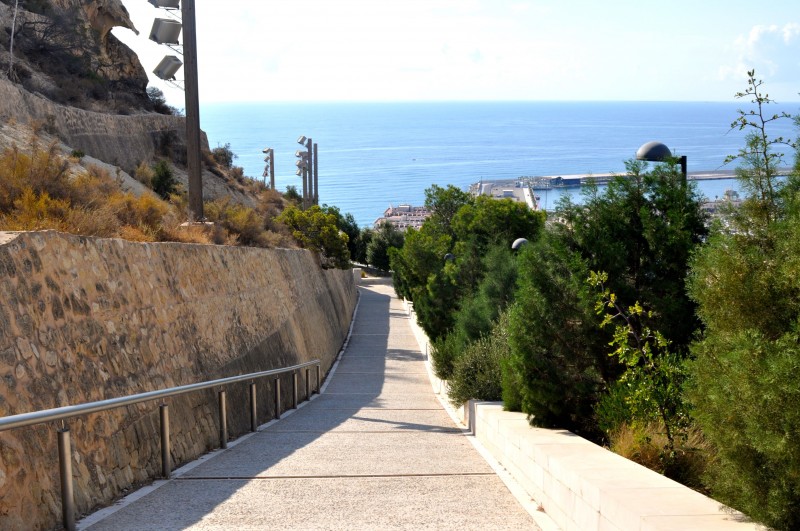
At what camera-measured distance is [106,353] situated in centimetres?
878

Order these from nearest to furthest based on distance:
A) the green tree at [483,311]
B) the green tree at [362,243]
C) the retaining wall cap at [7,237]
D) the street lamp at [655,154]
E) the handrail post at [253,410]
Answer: the retaining wall cap at [7,237] < the street lamp at [655,154] < the handrail post at [253,410] < the green tree at [483,311] < the green tree at [362,243]

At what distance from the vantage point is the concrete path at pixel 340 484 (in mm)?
6871

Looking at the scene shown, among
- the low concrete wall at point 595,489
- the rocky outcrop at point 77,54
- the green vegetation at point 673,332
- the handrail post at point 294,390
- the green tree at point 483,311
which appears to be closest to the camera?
the green vegetation at point 673,332

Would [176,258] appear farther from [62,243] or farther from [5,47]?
[5,47]

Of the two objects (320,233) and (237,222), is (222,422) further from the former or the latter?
(320,233)

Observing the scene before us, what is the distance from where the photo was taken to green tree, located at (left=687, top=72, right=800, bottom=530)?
4.77 metres

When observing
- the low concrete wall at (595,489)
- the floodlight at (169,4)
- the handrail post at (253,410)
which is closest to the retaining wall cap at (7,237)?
the low concrete wall at (595,489)

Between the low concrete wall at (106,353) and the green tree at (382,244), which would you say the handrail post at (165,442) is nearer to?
the low concrete wall at (106,353)

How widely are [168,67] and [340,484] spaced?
460 inches

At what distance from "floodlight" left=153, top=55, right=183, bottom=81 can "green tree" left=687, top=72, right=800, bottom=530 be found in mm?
13004

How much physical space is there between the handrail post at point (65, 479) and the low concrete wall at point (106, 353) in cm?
22

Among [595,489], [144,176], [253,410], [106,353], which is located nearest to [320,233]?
[144,176]

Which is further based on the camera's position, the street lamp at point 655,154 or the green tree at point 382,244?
the green tree at point 382,244

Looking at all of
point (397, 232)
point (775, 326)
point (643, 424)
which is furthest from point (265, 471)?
point (397, 232)
